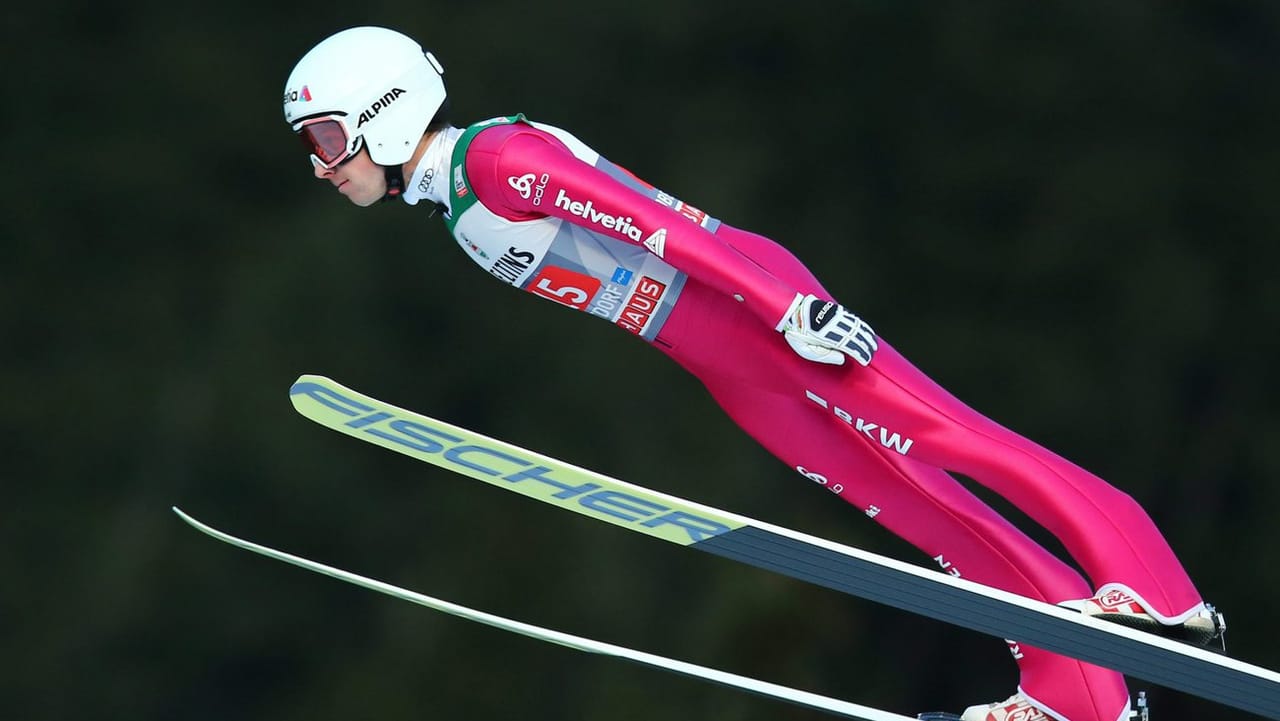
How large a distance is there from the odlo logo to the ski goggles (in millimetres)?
29

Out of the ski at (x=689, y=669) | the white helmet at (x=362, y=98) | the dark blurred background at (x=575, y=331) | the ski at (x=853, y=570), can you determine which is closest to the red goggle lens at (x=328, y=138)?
the white helmet at (x=362, y=98)

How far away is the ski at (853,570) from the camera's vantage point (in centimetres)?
271

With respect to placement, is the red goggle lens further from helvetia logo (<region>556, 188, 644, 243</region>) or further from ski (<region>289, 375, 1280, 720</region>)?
ski (<region>289, 375, 1280, 720</region>)

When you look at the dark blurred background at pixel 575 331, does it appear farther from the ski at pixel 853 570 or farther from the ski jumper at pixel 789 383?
the ski at pixel 853 570

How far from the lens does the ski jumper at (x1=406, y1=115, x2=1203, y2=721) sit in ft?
9.45

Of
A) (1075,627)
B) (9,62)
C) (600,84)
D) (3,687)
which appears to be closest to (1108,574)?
(1075,627)

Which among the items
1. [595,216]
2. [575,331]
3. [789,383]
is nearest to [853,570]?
[789,383]

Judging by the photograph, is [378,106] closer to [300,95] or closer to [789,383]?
[300,95]

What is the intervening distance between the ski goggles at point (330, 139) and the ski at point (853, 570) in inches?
19.3

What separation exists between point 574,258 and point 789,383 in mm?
420

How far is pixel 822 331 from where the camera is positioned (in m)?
2.89

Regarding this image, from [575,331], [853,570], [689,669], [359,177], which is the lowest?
[689,669]

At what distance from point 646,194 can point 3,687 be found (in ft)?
5.83

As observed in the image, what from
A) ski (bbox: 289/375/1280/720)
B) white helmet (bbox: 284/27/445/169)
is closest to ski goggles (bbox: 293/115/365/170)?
white helmet (bbox: 284/27/445/169)
